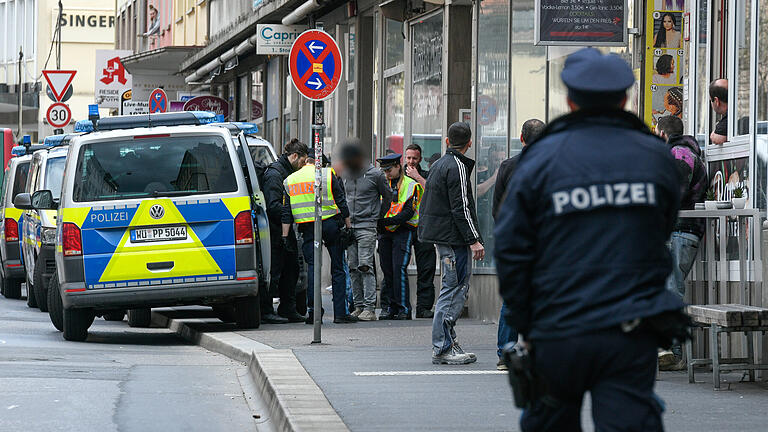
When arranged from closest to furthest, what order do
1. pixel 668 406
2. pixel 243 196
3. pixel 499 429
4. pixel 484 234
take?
pixel 499 429, pixel 668 406, pixel 243 196, pixel 484 234

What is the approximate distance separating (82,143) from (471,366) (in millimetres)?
5042

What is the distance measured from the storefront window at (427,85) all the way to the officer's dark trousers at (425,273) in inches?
97.8

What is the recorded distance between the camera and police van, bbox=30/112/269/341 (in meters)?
14.2

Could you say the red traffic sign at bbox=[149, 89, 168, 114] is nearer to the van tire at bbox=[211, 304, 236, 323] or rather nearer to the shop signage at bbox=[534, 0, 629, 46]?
the van tire at bbox=[211, 304, 236, 323]

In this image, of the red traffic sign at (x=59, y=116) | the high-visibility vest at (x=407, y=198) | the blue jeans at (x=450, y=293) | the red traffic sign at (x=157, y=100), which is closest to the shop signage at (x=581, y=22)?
the blue jeans at (x=450, y=293)

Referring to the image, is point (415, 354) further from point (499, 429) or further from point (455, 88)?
point (455, 88)

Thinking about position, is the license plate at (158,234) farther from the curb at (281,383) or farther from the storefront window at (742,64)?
the storefront window at (742,64)

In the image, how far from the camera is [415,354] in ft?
41.0

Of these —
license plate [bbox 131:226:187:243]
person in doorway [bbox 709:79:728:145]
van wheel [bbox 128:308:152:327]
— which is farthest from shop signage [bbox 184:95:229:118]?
person in doorway [bbox 709:79:728:145]

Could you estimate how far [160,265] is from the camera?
47.0ft

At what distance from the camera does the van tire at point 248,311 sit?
50.0 ft

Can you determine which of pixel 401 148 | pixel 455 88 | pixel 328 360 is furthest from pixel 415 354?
pixel 401 148

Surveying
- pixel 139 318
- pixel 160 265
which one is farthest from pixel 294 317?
pixel 160 265

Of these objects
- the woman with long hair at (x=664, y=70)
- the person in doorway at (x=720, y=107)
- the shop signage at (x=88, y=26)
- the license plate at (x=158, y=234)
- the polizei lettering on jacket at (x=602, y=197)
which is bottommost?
the license plate at (x=158, y=234)
